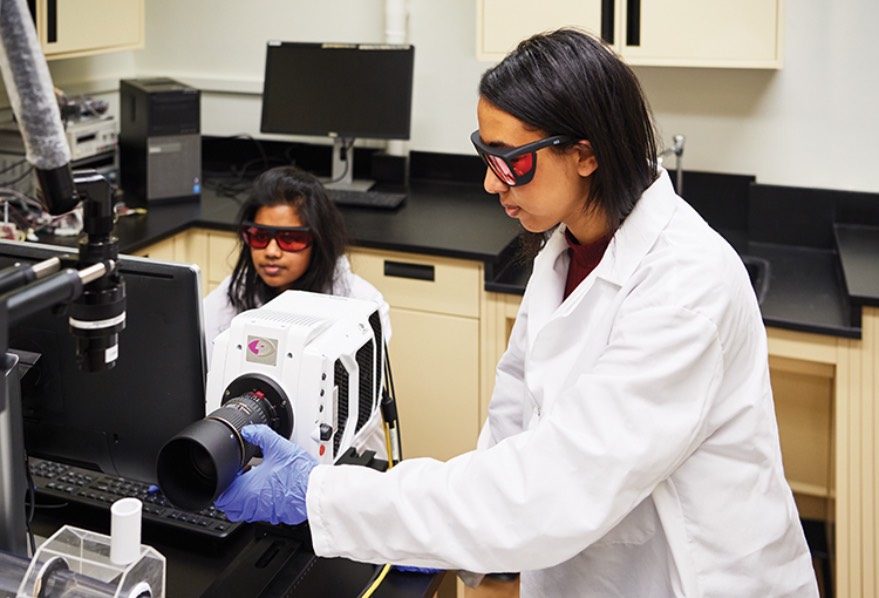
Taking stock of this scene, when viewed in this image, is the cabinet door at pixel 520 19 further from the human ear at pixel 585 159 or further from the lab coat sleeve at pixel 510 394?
the human ear at pixel 585 159

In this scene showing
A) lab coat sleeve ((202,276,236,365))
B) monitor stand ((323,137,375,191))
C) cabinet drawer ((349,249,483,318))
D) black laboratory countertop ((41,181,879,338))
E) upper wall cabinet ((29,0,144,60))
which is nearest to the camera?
lab coat sleeve ((202,276,236,365))

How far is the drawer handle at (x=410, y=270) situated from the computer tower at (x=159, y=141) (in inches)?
32.5

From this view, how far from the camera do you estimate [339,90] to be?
3338 mm

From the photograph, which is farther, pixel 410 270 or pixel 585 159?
pixel 410 270

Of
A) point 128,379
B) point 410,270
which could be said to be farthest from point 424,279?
point 128,379

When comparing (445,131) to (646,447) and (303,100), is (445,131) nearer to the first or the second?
(303,100)

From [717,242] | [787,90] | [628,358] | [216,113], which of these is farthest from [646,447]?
[216,113]

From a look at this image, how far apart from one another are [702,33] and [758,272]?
679 mm

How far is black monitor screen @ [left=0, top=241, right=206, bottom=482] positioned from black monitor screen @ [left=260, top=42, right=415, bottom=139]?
1.97 metres

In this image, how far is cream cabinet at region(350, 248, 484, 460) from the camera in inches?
113

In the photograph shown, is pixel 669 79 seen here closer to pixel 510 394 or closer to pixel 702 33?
pixel 702 33

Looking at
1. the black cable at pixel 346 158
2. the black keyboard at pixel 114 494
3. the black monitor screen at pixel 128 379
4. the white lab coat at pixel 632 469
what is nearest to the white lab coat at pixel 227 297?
the black keyboard at pixel 114 494

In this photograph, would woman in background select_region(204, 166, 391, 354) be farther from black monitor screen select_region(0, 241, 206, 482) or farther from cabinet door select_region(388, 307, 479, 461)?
black monitor screen select_region(0, 241, 206, 482)

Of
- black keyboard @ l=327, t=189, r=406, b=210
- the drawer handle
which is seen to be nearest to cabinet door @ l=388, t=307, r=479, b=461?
the drawer handle
